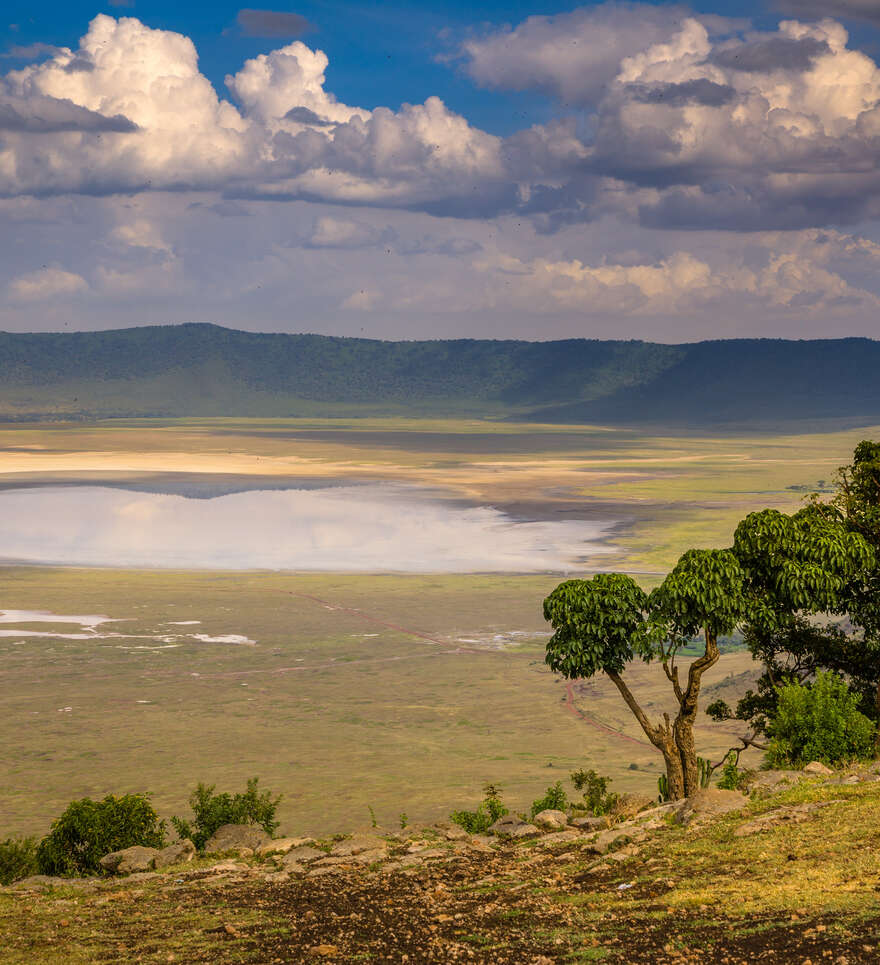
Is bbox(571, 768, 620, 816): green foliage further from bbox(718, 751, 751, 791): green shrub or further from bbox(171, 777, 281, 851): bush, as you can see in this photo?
bbox(171, 777, 281, 851): bush

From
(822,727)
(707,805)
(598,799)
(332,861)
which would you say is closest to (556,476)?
(598,799)

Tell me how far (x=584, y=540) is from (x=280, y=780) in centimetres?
5844

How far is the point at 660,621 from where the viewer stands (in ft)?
82.2

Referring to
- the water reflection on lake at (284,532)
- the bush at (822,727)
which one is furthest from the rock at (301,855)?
the water reflection on lake at (284,532)

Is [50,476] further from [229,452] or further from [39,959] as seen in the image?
[39,959]

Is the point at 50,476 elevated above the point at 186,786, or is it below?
above

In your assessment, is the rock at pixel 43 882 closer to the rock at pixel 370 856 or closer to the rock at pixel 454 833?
the rock at pixel 370 856

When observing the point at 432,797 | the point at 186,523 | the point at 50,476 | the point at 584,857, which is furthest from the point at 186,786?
the point at 50,476

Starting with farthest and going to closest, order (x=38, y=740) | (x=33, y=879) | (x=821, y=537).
A: 1. (x=38, y=740)
2. (x=821, y=537)
3. (x=33, y=879)

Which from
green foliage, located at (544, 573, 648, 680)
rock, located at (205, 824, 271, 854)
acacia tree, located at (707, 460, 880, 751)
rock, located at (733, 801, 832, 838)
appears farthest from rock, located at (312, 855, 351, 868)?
acacia tree, located at (707, 460, 880, 751)

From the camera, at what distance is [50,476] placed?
145625mm

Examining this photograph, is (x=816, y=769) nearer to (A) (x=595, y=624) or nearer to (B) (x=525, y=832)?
(A) (x=595, y=624)

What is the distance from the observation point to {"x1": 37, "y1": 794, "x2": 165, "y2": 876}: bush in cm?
2517

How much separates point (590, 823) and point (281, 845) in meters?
5.99
